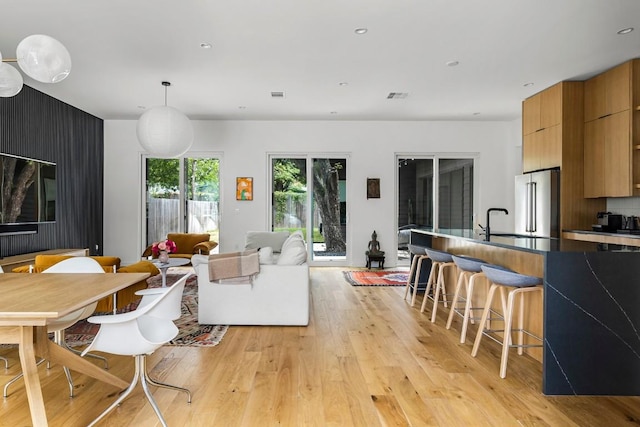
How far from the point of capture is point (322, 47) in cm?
416

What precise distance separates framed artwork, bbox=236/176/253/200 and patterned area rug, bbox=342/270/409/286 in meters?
2.39

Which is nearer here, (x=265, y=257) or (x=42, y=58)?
(x=42, y=58)

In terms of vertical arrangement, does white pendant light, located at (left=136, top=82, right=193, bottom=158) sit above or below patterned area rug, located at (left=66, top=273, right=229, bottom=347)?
above

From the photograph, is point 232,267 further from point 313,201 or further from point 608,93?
point 608,93

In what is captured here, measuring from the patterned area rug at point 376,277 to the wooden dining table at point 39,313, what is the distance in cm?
421

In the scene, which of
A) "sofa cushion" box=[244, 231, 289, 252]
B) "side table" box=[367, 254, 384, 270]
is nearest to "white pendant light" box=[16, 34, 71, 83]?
"sofa cushion" box=[244, 231, 289, 252]

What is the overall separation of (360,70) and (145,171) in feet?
16.2

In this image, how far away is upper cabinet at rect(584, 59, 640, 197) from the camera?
174 inches

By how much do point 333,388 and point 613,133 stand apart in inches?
180

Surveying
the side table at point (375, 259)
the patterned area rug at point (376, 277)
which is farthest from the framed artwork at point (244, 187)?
the side table at point (375, 259)

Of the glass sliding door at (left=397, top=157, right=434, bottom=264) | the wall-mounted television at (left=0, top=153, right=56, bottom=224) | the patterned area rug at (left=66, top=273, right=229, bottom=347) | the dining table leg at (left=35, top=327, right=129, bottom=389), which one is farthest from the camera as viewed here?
the glass sliding door at (left=397, top=157, right=434, bottom=264)

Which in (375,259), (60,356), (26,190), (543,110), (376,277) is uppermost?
(543,110)

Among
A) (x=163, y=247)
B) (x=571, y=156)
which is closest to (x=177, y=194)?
(x=163, y=247)

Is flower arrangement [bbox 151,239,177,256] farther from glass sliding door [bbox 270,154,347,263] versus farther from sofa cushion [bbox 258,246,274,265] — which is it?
glass sliding door [bbox 270,154,347,263]
